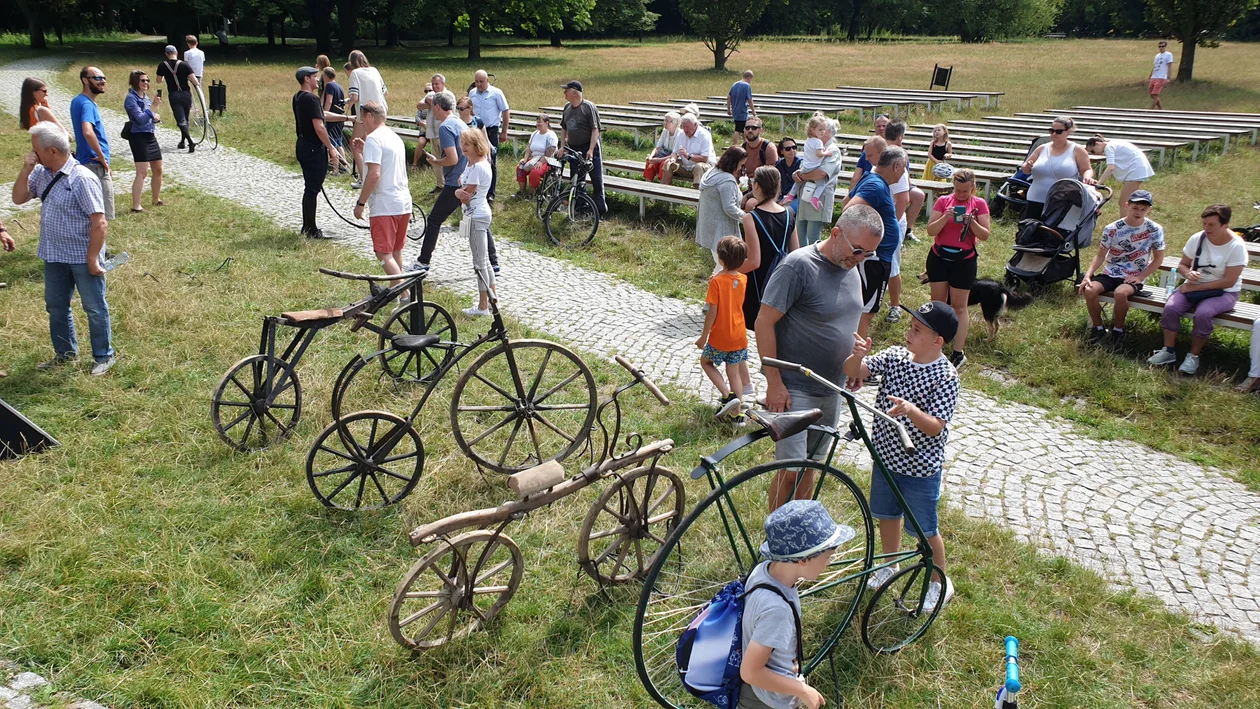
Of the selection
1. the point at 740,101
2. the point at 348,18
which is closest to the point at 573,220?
the point at 740,101

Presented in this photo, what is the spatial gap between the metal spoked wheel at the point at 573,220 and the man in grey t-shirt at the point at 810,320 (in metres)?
6.91

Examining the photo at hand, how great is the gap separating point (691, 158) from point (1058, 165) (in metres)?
4.99

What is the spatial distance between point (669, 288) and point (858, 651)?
5.88m

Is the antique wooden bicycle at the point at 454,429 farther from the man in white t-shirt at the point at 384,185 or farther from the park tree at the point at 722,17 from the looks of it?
the park tree at the point at 722,17

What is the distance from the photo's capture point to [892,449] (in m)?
3.87

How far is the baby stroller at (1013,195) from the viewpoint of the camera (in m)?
11.7

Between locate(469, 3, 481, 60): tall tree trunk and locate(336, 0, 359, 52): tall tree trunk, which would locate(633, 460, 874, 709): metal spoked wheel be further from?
locate(336, 0, 359, 52): tall tree trunk

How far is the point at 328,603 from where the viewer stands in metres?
4.17

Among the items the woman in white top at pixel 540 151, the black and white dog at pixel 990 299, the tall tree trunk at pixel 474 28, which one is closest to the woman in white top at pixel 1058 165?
the black and white dog at pixel 990 299

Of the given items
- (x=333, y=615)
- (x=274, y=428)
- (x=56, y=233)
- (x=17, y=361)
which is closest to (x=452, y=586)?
(x=333, y=615)

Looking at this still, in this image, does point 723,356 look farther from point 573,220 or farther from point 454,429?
point 573,220

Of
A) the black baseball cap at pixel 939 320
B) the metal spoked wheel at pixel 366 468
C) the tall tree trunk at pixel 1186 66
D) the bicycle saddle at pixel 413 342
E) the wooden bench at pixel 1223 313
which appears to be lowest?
the metal spoked wheel at pixel 366 468

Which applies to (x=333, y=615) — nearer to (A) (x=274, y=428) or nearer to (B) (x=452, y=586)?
(B) (x=452, y=586)

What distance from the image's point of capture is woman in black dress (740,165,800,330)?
20.6ft
